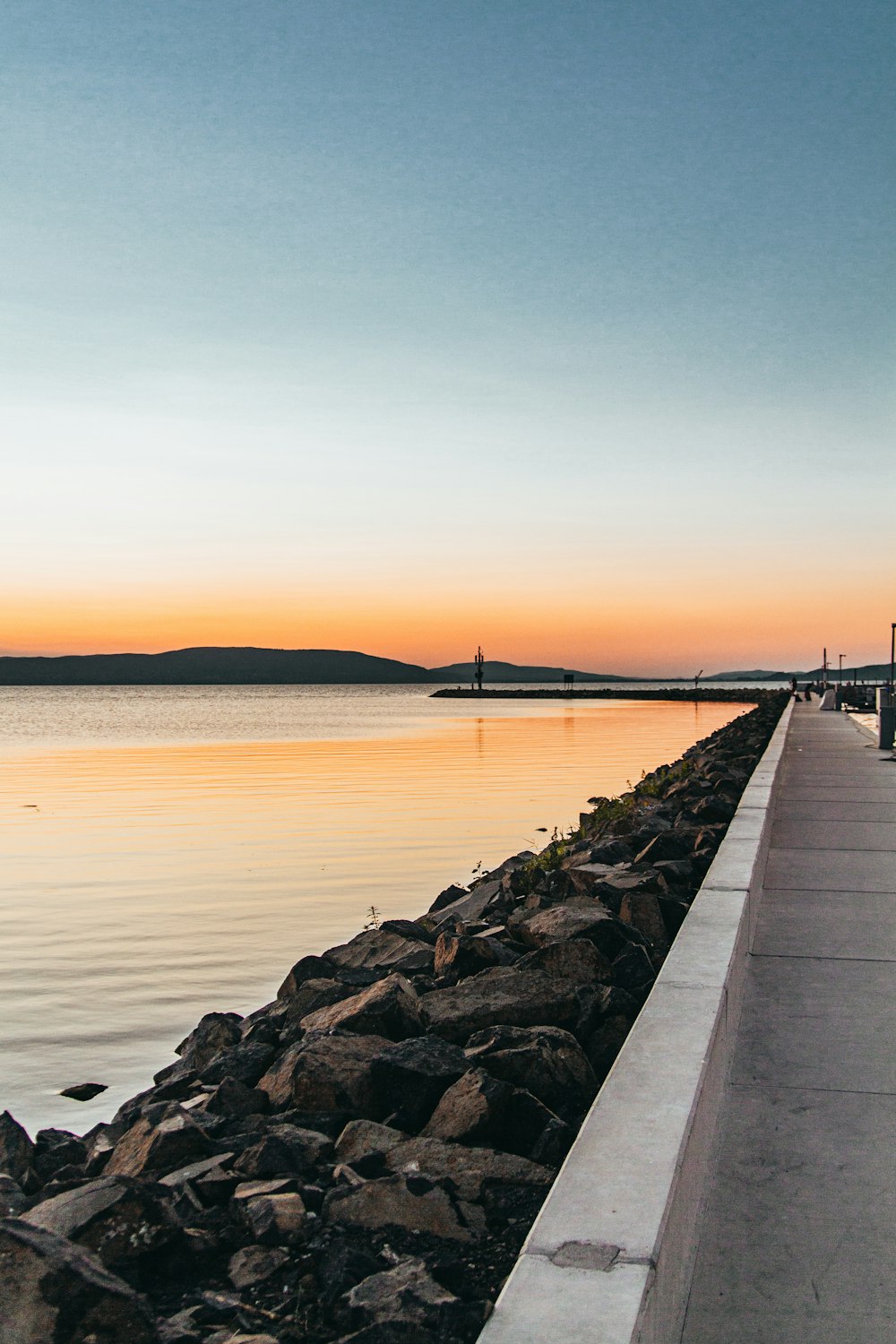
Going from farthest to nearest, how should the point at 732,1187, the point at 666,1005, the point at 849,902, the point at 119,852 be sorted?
1. the point at 119,852
2. the point at 849,902
3. the point at 666,1005
4. the point at 732,1187

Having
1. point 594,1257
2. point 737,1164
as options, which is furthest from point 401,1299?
point 737,1164

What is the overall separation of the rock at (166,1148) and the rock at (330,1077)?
44 centimetres

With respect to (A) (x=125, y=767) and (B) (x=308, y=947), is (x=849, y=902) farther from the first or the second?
(A) (x=125, y=767)

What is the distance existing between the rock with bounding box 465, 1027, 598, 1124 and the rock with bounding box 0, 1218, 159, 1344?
65.4 inches

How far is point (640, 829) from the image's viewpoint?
9648 mm

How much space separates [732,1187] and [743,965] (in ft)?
6.54

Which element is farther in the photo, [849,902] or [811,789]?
[811,789]

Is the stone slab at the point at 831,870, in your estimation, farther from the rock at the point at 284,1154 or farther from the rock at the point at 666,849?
the rock at the point at 284,1154

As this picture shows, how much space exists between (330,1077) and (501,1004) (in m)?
0.90

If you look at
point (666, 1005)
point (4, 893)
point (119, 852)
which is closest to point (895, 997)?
point (666, 1005)

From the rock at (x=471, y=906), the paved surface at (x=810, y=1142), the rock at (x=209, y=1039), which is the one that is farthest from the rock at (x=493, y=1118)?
the rock at (x=471, y=906)

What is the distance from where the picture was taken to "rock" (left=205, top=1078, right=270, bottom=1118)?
14.2ft

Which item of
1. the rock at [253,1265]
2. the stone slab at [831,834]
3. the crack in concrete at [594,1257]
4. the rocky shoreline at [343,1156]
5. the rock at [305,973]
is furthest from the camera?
the stone slab at [831,834]

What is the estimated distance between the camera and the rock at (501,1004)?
470 cm
